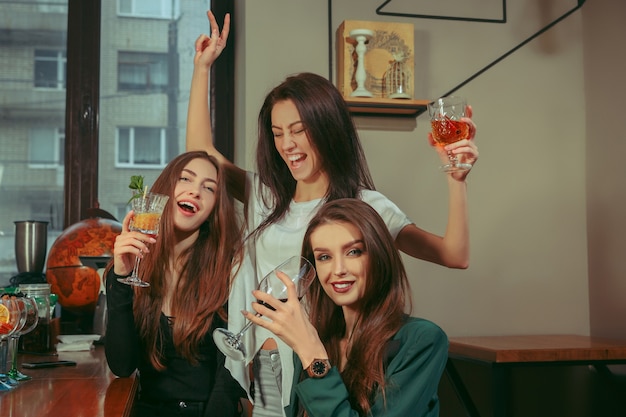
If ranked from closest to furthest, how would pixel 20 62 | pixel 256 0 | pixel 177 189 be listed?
1. pixel 177 189
2. pixel 256 0
3. pixel 20 62

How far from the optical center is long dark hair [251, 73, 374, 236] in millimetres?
2051

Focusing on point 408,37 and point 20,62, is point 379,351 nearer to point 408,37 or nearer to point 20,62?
point 408,37

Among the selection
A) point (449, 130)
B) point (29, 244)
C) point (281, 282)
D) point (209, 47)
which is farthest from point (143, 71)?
point (281, 282)

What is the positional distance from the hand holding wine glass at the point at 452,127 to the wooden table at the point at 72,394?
3.00 feet

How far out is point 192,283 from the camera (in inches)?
84.5

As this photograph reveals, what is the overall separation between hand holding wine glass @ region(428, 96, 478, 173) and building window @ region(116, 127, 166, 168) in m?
2.09

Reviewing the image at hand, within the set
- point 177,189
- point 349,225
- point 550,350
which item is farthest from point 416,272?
point 349,225

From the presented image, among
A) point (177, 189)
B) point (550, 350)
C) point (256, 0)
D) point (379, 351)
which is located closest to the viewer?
point (379, 351)

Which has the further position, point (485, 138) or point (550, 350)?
point (485, 138)

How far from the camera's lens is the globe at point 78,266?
314cm

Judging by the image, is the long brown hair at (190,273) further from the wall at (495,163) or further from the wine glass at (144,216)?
the wall at (495,163)

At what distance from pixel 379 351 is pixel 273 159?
0.78 metres

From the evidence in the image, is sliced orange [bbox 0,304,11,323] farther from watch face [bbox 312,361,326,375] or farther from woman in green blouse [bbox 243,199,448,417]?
watch face [bbox 312,361,326,375]

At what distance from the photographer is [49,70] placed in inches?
146
